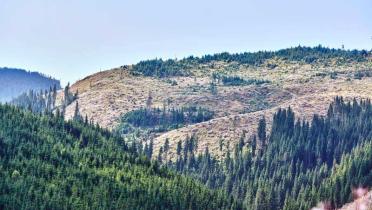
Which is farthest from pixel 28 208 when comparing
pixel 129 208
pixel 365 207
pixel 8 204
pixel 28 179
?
pixel 365 207

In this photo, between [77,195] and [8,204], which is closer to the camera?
[8,204]

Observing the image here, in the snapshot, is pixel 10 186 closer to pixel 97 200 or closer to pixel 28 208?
pixel 28 208

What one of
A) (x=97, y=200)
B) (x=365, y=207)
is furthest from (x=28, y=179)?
(x=365, y=207)

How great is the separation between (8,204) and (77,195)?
80.3 feet

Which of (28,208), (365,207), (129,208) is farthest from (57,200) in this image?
(365,207)

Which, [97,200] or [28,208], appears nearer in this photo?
[28,208]

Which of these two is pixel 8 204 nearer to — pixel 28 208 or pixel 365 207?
pixel 28 208

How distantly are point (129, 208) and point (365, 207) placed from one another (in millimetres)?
66071

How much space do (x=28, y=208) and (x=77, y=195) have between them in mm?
21347

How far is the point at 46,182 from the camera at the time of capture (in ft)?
645

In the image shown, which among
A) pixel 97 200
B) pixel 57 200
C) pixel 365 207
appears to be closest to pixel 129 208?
pixel 97 200

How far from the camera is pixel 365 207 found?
199375 mm

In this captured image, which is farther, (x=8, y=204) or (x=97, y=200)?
(x=97, y=200)

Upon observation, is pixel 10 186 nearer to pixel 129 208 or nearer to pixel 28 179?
pixel 28 179
